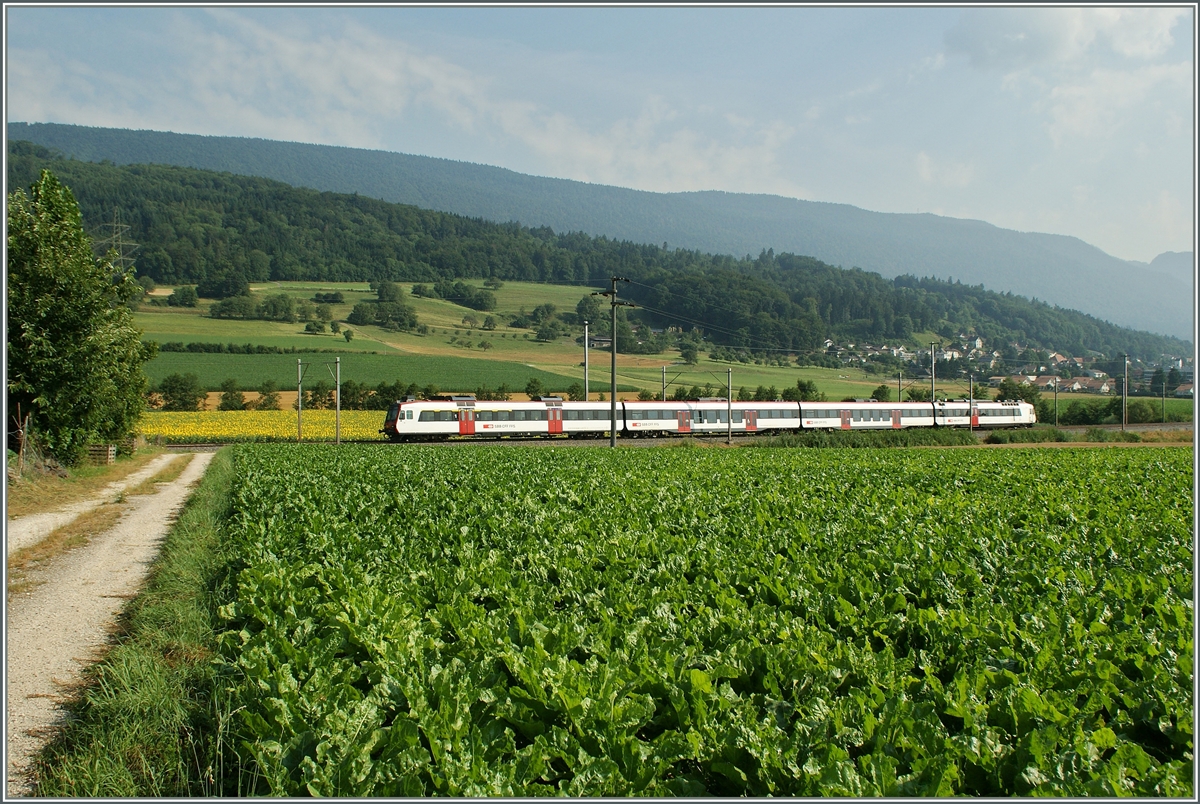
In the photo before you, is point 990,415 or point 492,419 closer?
point 492,419

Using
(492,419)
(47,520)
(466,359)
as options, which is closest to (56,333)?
(47,520)

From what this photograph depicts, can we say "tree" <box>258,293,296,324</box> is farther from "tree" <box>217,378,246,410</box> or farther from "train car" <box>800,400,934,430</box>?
"train car" <box>800,400,934,430</box>

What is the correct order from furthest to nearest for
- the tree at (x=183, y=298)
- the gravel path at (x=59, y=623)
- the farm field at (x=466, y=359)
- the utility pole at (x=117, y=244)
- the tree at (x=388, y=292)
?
the tree at (x=388, y=292), the tree at (x=183, y=298), the farm field at (x=466, y=359), the utility pole at (x=117, y=244), the gravel path at (x=59, y=623)

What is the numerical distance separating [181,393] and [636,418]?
44.4 meters

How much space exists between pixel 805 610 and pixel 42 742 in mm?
5665

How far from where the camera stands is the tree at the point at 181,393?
222 ft

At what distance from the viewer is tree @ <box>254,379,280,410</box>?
6825cm

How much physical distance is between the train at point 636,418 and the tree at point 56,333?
22.6 m

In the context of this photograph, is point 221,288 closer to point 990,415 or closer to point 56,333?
point 56,333

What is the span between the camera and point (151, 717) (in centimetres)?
531

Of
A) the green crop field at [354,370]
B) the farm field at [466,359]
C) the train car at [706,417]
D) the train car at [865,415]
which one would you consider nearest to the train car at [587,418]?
the train car at [706,417]

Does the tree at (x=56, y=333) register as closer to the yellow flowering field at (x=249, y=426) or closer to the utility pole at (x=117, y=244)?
the utility pole at (x=117, y=244)

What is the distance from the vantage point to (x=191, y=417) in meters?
63.9

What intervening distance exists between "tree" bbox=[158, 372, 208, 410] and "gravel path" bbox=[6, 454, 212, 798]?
58.1 meters
